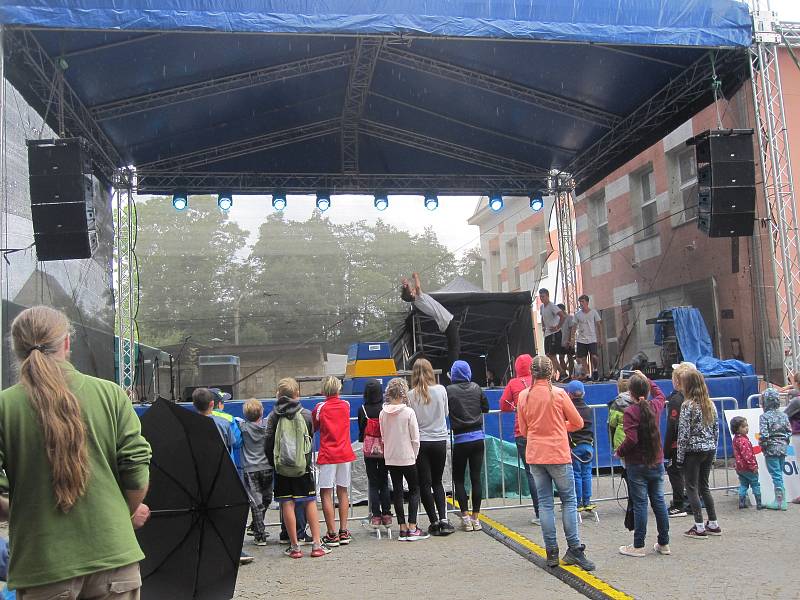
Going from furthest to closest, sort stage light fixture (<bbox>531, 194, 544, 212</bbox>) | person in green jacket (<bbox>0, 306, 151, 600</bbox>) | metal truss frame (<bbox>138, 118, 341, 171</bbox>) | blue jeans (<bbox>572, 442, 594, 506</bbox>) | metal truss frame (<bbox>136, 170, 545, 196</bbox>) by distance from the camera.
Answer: stage light fixture (<bbox>531, 194, 544, 212</bbox>) < metal truss frame (<bbox>136, 170, 545, 196</bbox>) < metal truss frame (<bbox>138, 118, 341, 171</bbox>) < blue jeans (<bbox>572, 442, 594, 506</bbox>) < person in green jacket (<bbox>0, 306, 151, 600</bbox>)

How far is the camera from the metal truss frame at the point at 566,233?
17.2 meters

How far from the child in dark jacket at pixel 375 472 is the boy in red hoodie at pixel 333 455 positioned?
34cm

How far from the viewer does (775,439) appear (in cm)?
785

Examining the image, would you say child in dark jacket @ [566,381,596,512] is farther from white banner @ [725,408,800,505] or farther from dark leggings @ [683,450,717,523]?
white banner @ [725,408,800,505]

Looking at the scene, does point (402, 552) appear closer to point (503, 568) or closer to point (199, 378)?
point (503, 568)

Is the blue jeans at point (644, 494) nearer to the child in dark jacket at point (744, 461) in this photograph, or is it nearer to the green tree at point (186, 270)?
the child in dark jacket at point (744, 461)

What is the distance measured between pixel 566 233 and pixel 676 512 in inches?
409

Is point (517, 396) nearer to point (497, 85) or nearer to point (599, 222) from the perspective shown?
point (497, 85)

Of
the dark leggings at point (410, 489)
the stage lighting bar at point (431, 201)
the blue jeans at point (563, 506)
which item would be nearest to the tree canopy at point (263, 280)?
the stage lighting bar at point (431, 201)

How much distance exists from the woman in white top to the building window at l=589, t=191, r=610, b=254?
411 inches

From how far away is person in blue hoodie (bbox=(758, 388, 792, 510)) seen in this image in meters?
7.82

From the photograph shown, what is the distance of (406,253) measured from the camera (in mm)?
19047

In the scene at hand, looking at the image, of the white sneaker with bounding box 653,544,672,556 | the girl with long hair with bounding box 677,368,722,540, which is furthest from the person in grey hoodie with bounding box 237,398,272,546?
the girl with long hair with bounding box 677,368,722,540

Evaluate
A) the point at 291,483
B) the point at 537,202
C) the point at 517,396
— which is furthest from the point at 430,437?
the point at 537,202
